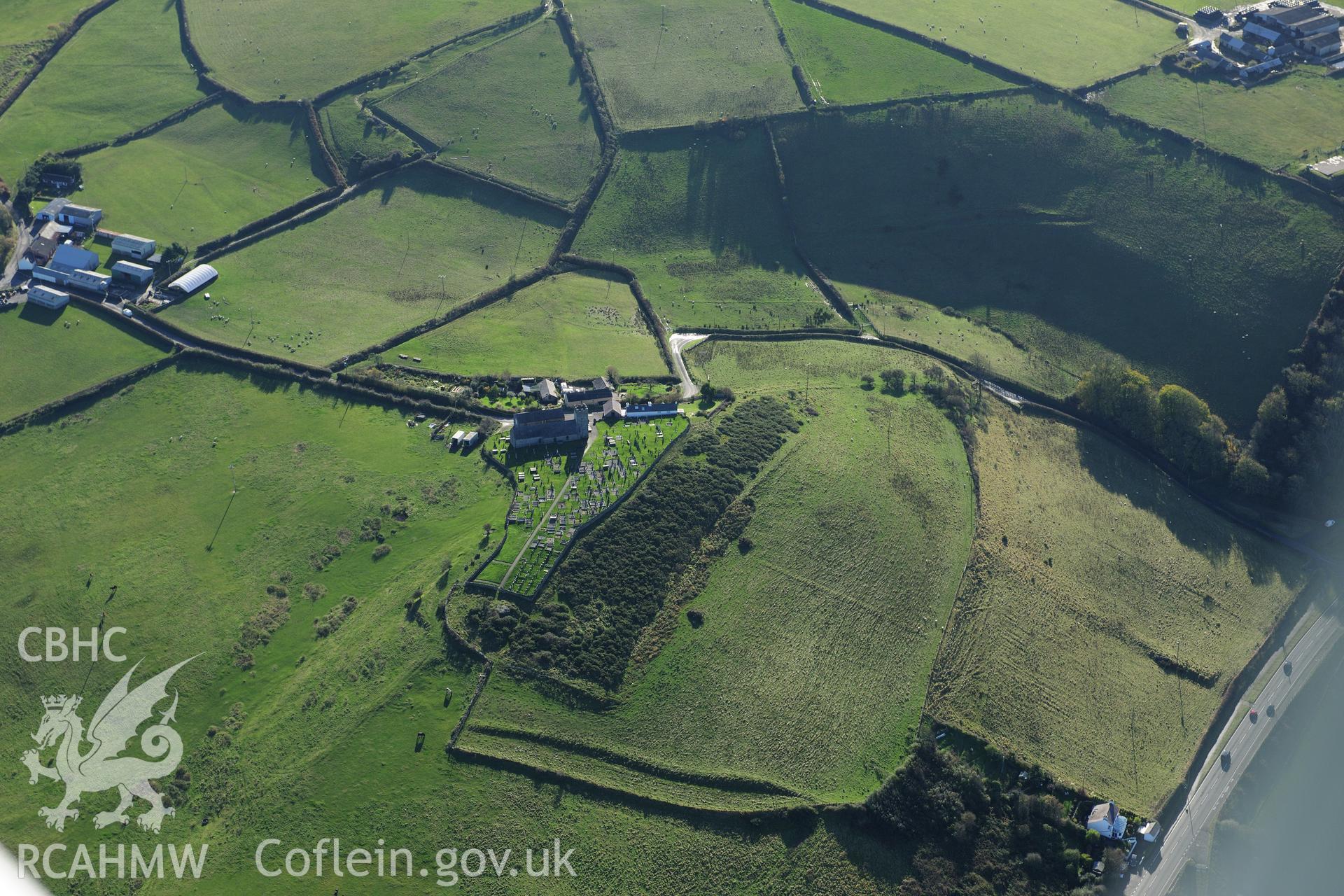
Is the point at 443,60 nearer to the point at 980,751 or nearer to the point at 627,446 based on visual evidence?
the point at 627,446

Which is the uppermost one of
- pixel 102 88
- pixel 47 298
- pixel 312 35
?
pixel 312 35

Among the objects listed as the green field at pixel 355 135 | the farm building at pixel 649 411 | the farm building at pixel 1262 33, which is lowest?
the farm building at pixel 649 411

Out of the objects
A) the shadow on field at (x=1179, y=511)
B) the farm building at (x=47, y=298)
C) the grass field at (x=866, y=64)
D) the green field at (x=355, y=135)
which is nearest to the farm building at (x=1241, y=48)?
the grass field at (x=866, y=64)

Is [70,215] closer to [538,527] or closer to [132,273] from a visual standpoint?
[132,273]

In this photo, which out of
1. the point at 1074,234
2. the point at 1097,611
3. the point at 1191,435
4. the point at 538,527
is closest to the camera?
the point at 538,527

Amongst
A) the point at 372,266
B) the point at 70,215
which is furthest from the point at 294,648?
the point at 70,215

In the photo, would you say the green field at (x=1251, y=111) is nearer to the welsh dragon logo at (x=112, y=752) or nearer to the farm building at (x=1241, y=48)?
the farm building at (x=1241, y=48)
